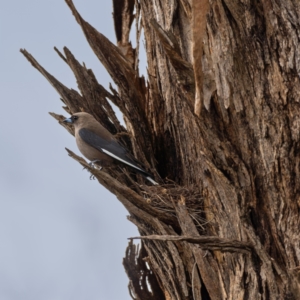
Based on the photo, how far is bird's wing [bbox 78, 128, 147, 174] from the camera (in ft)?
17.4

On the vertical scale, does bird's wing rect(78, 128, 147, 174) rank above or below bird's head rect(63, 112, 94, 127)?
below

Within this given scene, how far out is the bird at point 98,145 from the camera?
530cm

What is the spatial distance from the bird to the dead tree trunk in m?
0.51

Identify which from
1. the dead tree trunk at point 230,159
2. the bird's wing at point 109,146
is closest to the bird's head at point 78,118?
the bird's wing at point 109,146

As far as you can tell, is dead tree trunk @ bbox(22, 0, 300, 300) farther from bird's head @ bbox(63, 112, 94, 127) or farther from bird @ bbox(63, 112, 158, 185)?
bird's head @ bbox(63, 112, 94, 127)

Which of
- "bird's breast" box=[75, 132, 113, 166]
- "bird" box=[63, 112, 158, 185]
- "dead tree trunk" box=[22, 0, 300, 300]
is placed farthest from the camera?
"bird's breast" box=[75, 132, 113, 166]

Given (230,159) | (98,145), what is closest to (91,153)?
(98,145)

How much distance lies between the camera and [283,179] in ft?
12.7

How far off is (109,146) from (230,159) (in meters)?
1.85

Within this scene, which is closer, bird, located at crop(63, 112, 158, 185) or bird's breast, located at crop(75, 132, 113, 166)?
bird, located at crop(63, 112, 158, 185)

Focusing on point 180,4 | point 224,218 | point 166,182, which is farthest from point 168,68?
point 224,218

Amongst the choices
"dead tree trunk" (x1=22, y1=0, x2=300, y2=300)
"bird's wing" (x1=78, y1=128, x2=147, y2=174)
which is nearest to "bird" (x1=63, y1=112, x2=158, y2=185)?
"bird's wing" (x1=78, y1=128, x2=147, y2=174)

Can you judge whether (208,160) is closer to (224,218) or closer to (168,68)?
(224,218)

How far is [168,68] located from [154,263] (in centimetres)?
153
